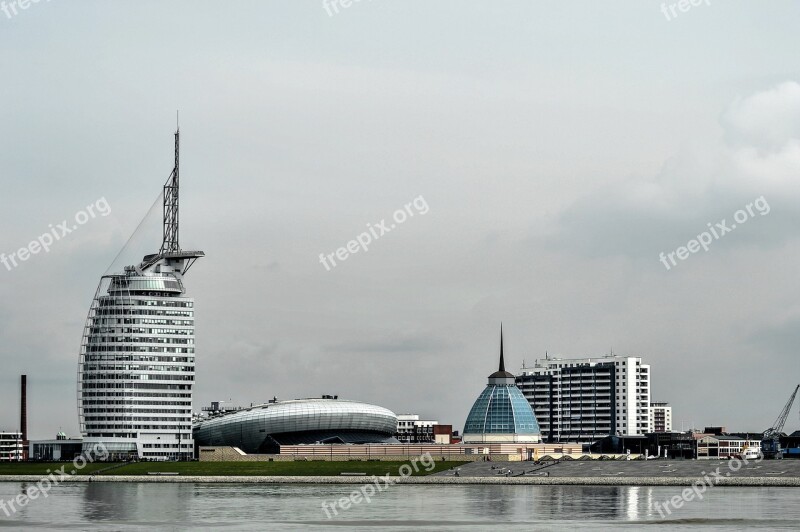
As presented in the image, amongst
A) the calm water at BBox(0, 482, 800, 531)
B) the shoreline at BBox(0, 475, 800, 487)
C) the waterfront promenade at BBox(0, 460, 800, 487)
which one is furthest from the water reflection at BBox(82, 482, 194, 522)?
the waterfront promenade at BBox(0, 460, 800, 487)

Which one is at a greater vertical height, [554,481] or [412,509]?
[412,509]

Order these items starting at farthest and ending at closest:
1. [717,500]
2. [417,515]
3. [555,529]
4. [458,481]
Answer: [458,481] < [717,500] < [417,515] < [555,529]

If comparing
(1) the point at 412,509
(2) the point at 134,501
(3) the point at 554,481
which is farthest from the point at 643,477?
(2) the point at 134,501

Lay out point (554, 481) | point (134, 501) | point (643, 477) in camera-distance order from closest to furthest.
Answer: point (134, 501), point (554, 481), point (643, 477)

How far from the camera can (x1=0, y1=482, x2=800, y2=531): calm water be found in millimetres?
101938

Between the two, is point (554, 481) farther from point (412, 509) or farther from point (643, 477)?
point (412, 509)

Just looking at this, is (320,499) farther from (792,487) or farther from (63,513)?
(792,487)

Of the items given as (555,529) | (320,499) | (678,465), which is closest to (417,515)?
(555,529)

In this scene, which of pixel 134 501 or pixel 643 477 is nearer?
pixel 134 501

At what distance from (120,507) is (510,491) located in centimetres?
5229

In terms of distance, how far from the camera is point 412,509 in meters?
122

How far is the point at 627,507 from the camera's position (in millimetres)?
123375

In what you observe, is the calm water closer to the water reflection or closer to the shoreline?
the water reflection

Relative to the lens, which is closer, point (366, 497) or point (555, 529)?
point (555, 529)
